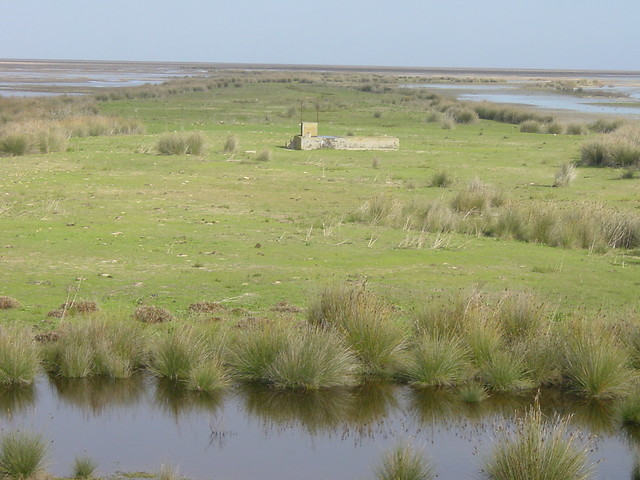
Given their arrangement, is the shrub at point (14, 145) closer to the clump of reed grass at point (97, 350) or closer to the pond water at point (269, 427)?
the clump of reed grass at point (97, 350)

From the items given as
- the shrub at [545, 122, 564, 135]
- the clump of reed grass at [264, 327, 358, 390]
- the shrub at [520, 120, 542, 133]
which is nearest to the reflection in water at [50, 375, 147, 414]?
the clump of reed grass at [264, 327, 358, 390]

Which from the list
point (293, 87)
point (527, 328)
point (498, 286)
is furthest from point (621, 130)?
point (293, 87)

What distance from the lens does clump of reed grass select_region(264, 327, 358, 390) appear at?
1048 centimetres

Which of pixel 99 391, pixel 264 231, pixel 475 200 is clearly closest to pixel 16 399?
pixel 99 391

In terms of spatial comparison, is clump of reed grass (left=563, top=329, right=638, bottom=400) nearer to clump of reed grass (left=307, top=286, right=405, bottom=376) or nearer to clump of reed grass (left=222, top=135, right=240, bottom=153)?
clump of reed grass (left=307, top=286, right=405, bottom=376)

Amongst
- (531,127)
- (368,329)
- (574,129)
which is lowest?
(531,127)

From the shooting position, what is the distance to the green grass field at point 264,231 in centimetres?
1420

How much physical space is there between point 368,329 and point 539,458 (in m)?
3.71

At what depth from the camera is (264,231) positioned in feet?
62.1

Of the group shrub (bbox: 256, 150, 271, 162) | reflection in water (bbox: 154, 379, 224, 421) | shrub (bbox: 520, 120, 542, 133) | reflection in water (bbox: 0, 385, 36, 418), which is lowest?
shrub (bbox: 520, 120, 542, 133)

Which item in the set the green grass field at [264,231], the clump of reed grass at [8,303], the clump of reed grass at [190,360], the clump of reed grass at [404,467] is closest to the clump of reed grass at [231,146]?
the green grass field at [264,231]

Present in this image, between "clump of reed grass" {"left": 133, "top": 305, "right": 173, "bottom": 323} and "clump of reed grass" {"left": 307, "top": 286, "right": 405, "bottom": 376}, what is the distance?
2005 mm

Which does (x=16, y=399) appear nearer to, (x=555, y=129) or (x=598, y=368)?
(x=598, y=368)

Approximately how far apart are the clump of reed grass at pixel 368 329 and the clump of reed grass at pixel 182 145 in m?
20.5
